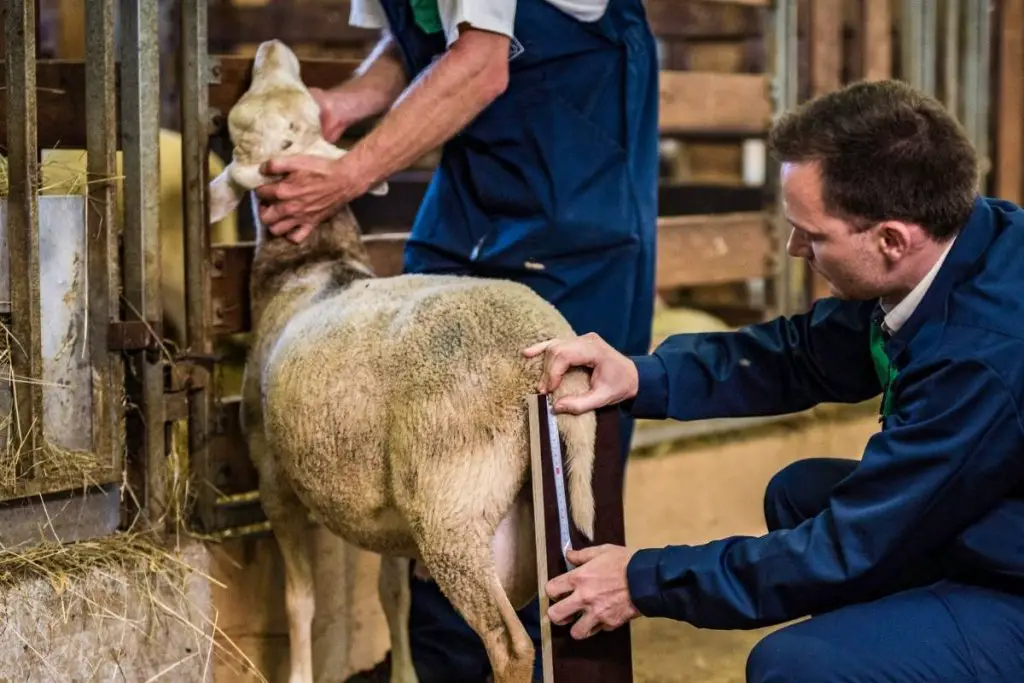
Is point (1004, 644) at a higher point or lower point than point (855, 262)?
lower

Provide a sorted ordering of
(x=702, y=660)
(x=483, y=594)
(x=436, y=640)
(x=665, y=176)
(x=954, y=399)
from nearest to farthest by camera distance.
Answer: (x=954, y=399) < (x=483, y=594) < (x=436, y=640) < (x=702, y=660) < (x=665, y=176)

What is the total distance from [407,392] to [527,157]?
86cm

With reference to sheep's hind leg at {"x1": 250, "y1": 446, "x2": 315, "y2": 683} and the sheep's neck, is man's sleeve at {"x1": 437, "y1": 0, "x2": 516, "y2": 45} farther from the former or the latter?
sheep's hind leg at {"x1": 250, "y1": 446, "x2": 315, "y2": 683}

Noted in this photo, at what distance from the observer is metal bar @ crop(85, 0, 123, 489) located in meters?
2.92

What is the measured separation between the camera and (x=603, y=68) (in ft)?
10.3

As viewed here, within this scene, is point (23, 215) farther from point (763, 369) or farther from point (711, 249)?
point (711, 249)

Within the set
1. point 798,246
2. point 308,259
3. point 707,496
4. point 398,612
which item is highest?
point 798,246

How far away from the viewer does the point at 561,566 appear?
90.4 inches

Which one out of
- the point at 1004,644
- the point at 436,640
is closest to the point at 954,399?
the point at 1004,644

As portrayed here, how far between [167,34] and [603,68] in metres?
4.40

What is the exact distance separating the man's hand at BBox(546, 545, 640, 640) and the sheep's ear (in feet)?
4.56

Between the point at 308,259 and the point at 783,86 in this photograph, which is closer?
the point at 308,259

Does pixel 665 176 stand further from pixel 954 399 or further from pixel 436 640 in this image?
pixel 954 399

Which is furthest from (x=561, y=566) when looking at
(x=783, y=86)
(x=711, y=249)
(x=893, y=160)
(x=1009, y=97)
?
(x=1009, y=97)
